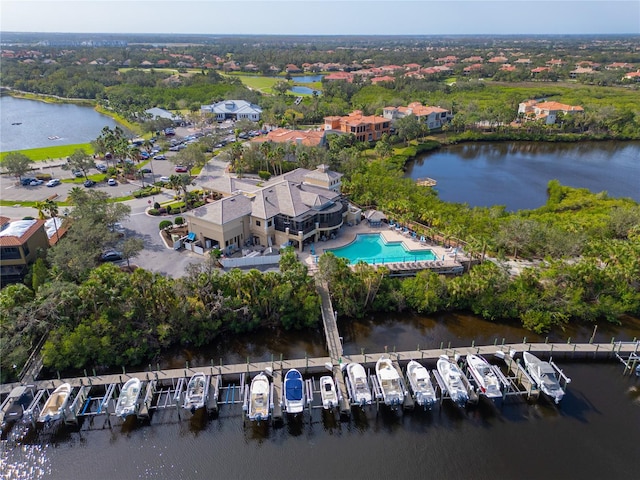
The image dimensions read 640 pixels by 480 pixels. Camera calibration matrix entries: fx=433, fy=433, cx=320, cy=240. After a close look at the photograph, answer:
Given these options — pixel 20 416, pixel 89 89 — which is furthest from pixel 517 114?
pixel 89 89

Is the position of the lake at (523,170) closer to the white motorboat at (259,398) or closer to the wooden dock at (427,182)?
the wooden dock at (427,182)

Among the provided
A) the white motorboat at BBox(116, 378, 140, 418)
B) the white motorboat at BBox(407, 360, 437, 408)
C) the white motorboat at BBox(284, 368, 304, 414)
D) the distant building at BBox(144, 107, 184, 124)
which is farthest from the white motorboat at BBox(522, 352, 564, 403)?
the distant building at BBox(144, 107, 184, 124)

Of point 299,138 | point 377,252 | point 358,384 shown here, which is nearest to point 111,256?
point 377,252

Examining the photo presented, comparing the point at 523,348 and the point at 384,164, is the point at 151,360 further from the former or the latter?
the point at 384,164

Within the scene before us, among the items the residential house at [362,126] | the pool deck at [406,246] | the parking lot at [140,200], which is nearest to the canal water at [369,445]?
the pool deck at [406,246]

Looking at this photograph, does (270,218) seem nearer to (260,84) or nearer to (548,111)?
(548,111)

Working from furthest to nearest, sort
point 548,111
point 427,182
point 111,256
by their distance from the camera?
point 548,111, point 427,182, point 111,256

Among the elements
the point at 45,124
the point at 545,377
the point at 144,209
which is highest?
the point at 545,377
